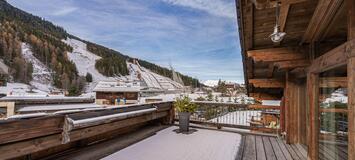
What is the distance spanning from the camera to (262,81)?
6.19 m

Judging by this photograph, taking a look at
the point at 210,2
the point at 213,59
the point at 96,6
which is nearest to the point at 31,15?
the point at 96,6

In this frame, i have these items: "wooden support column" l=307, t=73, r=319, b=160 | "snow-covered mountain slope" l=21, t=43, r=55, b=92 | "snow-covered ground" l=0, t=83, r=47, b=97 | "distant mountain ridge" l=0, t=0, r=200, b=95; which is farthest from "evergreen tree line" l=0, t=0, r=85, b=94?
"wooden support column" l=307, t=73, r=319, b=160

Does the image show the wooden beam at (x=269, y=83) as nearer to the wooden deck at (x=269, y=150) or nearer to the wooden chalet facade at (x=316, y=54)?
the wooden chalet facade at (x=316, y=54)

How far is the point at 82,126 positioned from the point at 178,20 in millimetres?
12960

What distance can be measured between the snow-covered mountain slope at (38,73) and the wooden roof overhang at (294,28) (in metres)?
26.0

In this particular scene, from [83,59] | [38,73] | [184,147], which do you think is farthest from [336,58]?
[83,59]

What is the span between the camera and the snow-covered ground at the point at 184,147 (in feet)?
12.4

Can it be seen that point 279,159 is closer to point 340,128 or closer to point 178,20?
point 340,128

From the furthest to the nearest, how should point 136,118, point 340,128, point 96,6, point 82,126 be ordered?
point 96,6, point 136,118, point 82,126, point 340,128

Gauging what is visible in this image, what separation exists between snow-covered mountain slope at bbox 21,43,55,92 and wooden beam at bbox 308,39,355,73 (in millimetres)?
26803

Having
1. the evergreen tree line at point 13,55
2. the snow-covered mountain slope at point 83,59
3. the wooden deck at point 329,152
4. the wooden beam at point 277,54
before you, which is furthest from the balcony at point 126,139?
the snow-covered mountain slope at point 83,59

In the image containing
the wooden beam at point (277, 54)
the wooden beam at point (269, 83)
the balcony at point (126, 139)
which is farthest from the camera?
the wooden beam at point (269, 83)

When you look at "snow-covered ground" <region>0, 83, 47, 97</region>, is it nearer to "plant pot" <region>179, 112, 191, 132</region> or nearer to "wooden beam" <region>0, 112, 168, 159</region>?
"wooden beam" <region>0, 112, 168, 159</region>

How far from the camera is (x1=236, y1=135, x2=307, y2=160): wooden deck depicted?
12.7 ft
